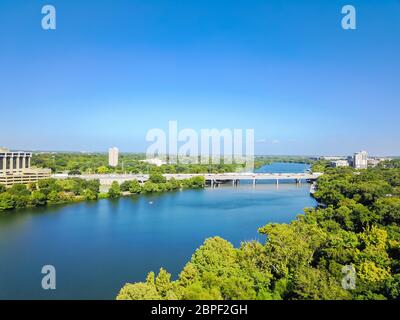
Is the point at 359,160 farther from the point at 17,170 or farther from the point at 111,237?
the point at 111,237

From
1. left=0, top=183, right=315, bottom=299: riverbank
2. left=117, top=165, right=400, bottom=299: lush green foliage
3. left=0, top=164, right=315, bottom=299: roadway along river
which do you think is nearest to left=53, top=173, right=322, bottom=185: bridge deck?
left=0, top=183, right=315, bottom=299: riverbank

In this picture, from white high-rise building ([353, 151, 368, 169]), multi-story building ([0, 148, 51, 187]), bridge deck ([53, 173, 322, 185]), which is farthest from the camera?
white high-rise building ([353, 151, 368, 169])

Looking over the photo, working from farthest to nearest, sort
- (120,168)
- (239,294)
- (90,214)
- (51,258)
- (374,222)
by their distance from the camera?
(120,168)
(90,214)
(374,222)
(51,258)
(239,294)

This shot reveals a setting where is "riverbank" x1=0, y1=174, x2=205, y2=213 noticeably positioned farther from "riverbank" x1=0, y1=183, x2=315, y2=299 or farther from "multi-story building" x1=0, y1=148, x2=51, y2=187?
"multi-story building" x1=0, y1=148, x2=51, y2=187

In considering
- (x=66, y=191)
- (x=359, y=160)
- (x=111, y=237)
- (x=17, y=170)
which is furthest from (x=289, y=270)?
(x=359, y=160)
